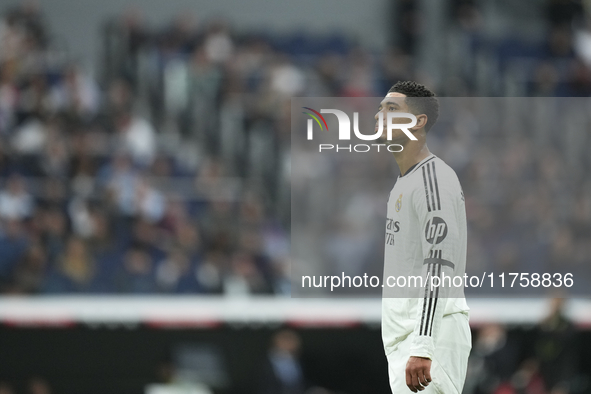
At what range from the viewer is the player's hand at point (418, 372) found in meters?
3.62

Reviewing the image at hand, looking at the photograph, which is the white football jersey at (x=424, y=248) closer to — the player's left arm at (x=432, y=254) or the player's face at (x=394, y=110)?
the player's left arm at (x=432, y=254)

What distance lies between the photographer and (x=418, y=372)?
3621 mm

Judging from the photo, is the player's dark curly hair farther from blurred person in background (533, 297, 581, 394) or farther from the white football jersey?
blurred person in background (533, 297, 581, 394)

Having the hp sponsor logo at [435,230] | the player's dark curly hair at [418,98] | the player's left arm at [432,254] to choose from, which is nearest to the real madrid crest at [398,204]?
the player's left arm at [432,254]

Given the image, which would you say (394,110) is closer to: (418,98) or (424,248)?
(418,98)

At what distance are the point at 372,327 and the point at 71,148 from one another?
403 cm

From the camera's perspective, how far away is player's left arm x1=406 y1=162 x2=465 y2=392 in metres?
3.65

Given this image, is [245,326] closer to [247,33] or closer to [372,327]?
[372,327]

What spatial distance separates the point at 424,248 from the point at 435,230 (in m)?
0.09

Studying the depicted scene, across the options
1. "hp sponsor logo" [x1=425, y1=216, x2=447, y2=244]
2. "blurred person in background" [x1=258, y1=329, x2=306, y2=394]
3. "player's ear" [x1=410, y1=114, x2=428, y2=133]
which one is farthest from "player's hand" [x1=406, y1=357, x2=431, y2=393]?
"blurred person in background" [x1=258, y1=329, x2=306, y2=394]

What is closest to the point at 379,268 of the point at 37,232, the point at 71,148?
the point at 37,232

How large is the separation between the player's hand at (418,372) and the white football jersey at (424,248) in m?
0.03

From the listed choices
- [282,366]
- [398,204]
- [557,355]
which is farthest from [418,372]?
[557,355]

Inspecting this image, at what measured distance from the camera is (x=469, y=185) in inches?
361
